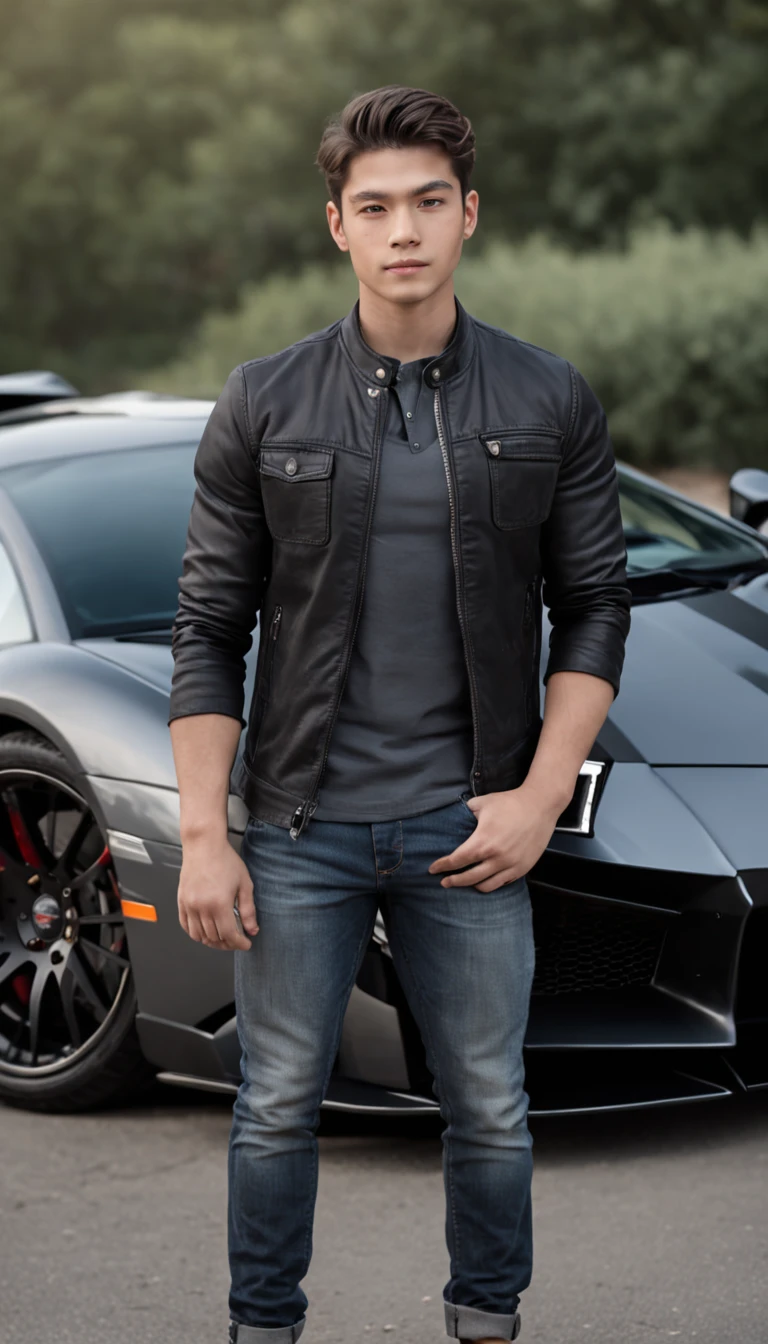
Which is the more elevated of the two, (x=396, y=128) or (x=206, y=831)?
(x=396, y=128)

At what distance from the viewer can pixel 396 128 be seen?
2.48m

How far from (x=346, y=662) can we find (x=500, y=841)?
309 mm

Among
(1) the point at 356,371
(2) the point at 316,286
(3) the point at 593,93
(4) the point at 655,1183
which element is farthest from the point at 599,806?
(3) the point at 593,93

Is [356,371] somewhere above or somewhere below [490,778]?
above

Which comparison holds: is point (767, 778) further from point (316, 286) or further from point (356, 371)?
point (316, 286)

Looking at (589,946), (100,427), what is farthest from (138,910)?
(100,427)

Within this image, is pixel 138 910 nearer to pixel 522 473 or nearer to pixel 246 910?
pixel 246 910

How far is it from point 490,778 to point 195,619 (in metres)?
0.46

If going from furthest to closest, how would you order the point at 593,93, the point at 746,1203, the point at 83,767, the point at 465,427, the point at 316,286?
the point at 593,93 → the point at 316,286 → the point at 83,767 → the point at 746,1203 → the point at 465,427

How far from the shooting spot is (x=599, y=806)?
3398 millimetres

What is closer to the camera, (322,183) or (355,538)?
(355,538)

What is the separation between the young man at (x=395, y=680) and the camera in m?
2.48

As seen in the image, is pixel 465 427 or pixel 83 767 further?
pixel 83 767

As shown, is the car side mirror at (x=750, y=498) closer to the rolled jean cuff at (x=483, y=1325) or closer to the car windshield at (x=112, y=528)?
the car windshield at (x=112, y=528)
